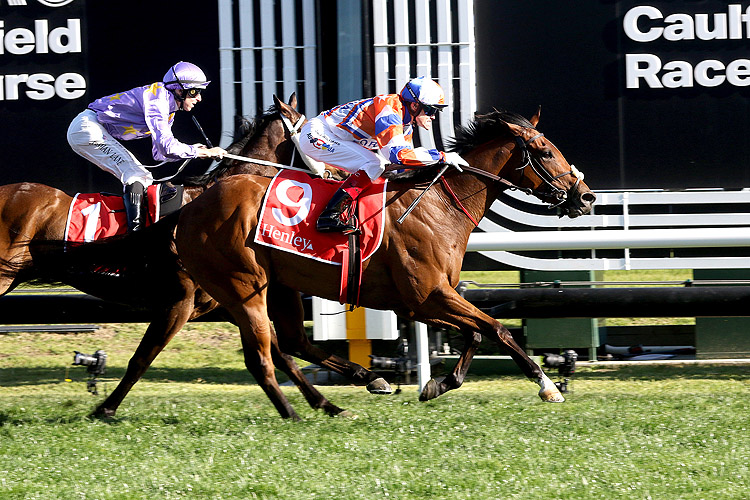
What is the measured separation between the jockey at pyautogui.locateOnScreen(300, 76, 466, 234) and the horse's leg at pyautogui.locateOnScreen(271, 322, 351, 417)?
0.89m

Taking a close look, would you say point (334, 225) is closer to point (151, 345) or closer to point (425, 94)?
point (425, 94)

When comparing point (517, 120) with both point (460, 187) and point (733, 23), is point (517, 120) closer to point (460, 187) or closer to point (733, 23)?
point (460, 187)

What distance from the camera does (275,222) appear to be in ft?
17.8

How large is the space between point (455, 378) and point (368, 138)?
1.42 meters

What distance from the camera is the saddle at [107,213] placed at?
19.6 ft

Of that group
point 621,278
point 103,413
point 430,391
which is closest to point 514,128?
point 430,391

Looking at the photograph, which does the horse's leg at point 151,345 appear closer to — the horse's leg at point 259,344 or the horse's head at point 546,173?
the horse's leg at point 259,344

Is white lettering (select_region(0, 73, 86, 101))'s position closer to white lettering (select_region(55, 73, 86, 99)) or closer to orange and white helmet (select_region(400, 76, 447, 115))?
white lettering (select_region(55, 73, 86, 99))

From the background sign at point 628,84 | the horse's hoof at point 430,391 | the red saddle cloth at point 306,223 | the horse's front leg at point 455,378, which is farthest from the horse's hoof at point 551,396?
the background sign at point 628,84

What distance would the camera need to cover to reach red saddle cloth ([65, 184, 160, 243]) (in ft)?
19.6

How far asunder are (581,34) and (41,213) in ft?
12.5

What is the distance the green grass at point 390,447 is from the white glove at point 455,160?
53.6 inches

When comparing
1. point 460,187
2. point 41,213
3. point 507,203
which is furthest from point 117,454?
point 507,203

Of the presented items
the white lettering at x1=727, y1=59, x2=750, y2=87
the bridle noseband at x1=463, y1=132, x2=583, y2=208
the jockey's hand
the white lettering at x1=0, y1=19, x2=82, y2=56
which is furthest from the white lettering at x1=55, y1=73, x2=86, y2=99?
the white lettering at x1=727, y1=59, x2=750, y2=87
